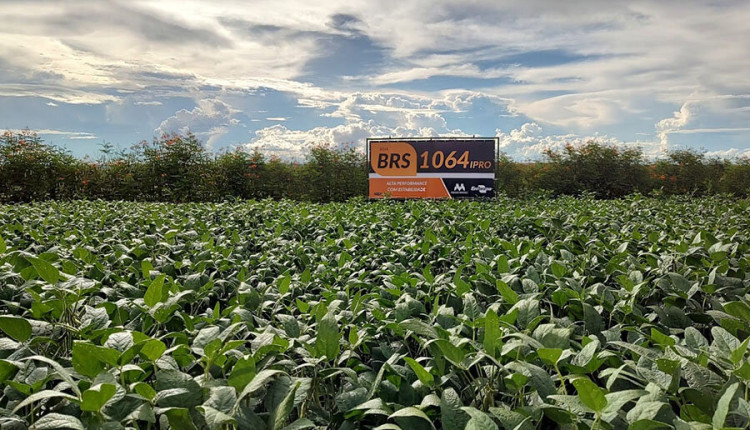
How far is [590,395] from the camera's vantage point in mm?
990

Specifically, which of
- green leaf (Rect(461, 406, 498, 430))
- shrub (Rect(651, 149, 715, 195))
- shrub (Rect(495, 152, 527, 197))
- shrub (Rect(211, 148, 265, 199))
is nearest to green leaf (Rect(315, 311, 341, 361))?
green leaf (Rect(461, 406, 498, 430))

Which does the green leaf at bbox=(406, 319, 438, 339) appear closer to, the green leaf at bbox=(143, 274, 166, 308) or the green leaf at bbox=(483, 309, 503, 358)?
the green leaf at bbox=(483, 309, 503, 358)

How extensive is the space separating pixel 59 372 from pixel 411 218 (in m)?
4.13

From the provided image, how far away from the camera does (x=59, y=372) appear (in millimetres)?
1061

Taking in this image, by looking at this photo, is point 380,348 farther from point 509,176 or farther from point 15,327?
point 509,176

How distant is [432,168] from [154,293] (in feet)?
38.8

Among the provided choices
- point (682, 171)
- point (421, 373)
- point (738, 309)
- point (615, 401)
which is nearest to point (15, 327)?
point (421, 373)

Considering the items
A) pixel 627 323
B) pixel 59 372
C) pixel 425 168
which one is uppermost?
pixel 425 168

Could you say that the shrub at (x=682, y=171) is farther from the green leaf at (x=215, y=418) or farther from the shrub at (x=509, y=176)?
the green leaf at (x=215, y=418)

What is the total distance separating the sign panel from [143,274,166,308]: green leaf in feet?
37.4

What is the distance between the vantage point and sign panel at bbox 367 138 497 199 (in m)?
13.1

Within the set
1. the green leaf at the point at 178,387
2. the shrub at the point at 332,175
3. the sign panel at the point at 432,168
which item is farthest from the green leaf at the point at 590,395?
the shrub at the point at 332,175

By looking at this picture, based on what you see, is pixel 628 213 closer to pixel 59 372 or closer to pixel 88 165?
pixel 59 372

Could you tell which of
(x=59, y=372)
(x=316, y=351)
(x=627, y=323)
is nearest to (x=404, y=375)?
(x=316, y=351)
